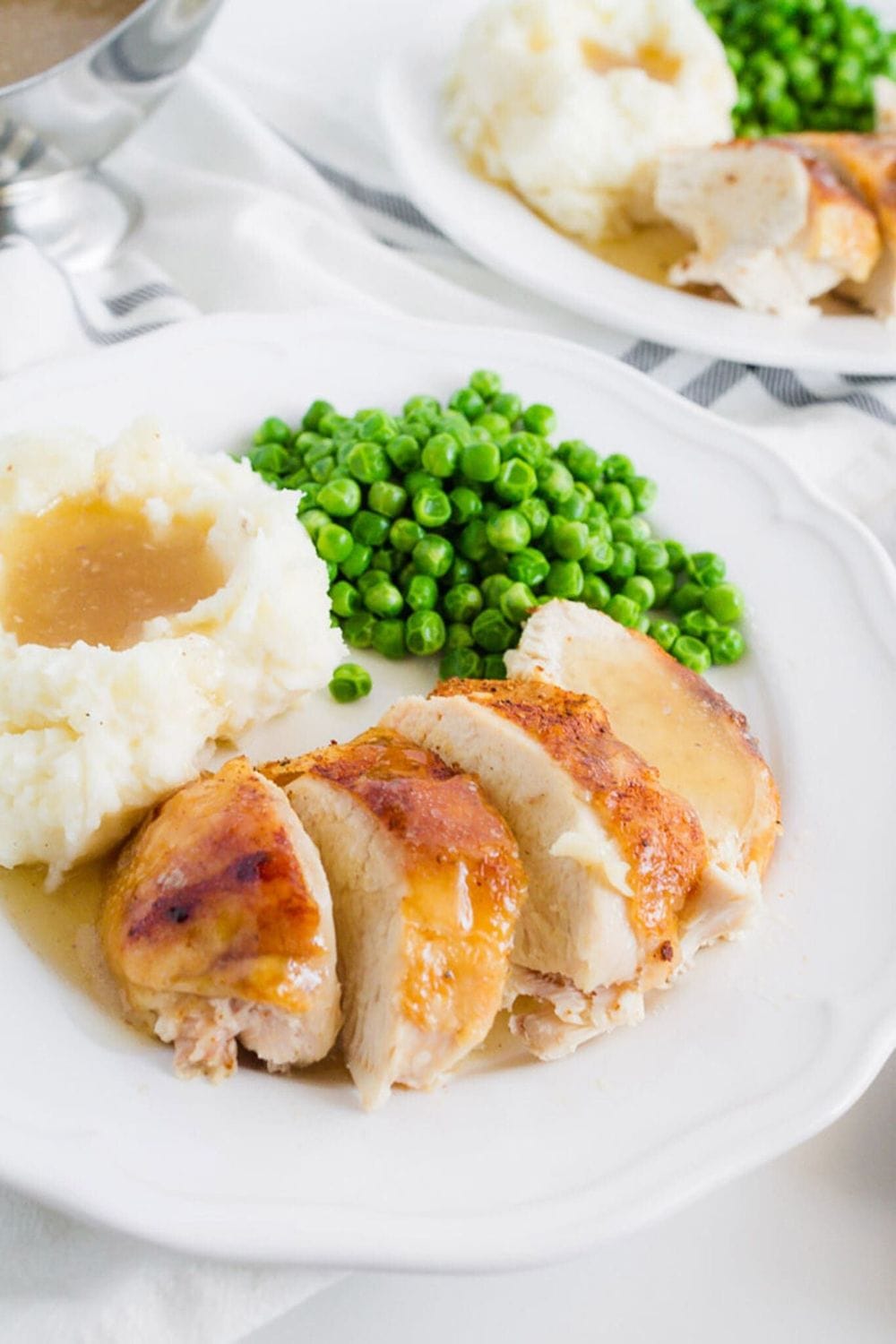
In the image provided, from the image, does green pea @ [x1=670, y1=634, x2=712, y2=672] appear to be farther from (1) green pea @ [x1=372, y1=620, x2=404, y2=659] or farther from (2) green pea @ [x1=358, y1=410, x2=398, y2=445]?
(2) green pea @ [x1=358, y1=410, x2=398, y2=445]

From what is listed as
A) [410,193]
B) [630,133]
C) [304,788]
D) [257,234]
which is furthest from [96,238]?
[304,788]

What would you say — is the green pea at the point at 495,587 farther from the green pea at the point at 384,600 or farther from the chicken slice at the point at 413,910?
the chicken slice at the point at 413,910

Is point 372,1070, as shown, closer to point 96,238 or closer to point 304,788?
point 304,788

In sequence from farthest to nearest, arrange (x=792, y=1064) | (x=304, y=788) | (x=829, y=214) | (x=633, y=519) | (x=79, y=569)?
1. (x=829, y=214)
2. (x=633, y=519)
3. (x=79, y=569)
4. (x=304, y=788)
5. (x=792, y=1064)

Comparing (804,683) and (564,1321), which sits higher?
(804,683)

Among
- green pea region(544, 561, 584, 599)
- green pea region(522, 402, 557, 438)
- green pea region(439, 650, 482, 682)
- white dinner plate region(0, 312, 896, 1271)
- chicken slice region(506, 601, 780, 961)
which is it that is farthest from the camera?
Answer: green pea region(522, 402, 557, 438)

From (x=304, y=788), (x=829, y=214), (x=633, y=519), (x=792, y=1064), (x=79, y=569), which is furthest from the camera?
(x=829, y=214)

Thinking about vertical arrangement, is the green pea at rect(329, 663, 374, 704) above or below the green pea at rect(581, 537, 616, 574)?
below

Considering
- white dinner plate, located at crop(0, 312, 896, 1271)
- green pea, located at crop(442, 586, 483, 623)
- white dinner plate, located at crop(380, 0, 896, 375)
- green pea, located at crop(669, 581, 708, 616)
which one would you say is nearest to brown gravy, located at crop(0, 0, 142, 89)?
white dinner plate, located at crop(380, 0, 896, 375)
